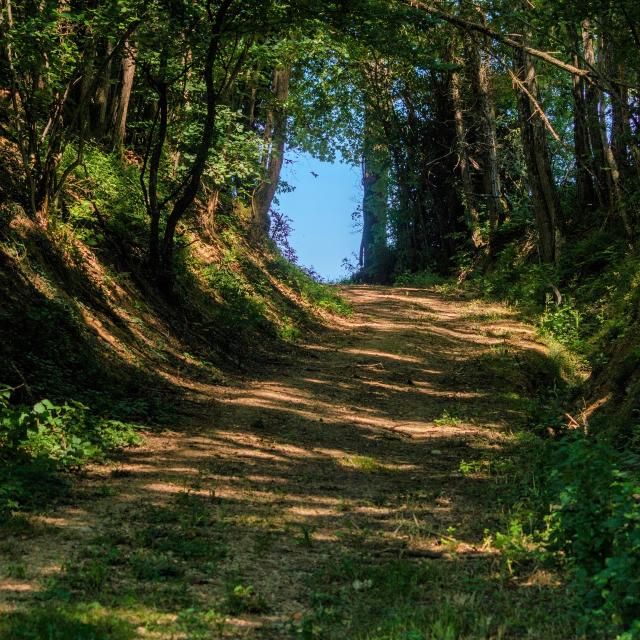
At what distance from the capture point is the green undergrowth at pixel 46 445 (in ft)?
19.4

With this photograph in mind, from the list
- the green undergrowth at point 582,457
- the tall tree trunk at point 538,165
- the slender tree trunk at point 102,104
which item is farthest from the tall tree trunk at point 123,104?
the tall tree trunk at point 538,165

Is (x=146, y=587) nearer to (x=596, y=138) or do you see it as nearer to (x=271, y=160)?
(x=596, y=138)

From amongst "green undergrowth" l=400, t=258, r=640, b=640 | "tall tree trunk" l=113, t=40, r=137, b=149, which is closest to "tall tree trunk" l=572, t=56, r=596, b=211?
"green undergrowth" l=400, t=258, r=640, b=640

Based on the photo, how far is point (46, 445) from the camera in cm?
666

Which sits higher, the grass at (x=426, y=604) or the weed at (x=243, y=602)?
the grass at (x=426, y=604)

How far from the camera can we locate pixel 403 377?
481 inches

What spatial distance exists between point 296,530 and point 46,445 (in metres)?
2.42

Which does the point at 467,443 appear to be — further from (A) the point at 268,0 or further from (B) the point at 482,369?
(A) the point at 268,0

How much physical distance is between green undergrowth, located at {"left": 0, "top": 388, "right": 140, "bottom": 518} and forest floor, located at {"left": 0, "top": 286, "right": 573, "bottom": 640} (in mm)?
214

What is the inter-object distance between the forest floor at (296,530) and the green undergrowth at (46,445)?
0.70ft

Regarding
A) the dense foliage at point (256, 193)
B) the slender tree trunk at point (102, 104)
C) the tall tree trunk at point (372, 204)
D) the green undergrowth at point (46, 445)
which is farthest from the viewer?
the tall tree trunk at point (372, 204)

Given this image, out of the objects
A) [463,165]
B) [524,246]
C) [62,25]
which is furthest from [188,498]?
[463,165]

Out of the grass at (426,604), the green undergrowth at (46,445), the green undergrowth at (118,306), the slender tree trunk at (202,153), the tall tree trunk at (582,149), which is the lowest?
the grass at (426,604)

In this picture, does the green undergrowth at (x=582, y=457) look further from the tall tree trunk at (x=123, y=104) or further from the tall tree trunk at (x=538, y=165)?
the tall tree trunk at (x=123, y=104)
